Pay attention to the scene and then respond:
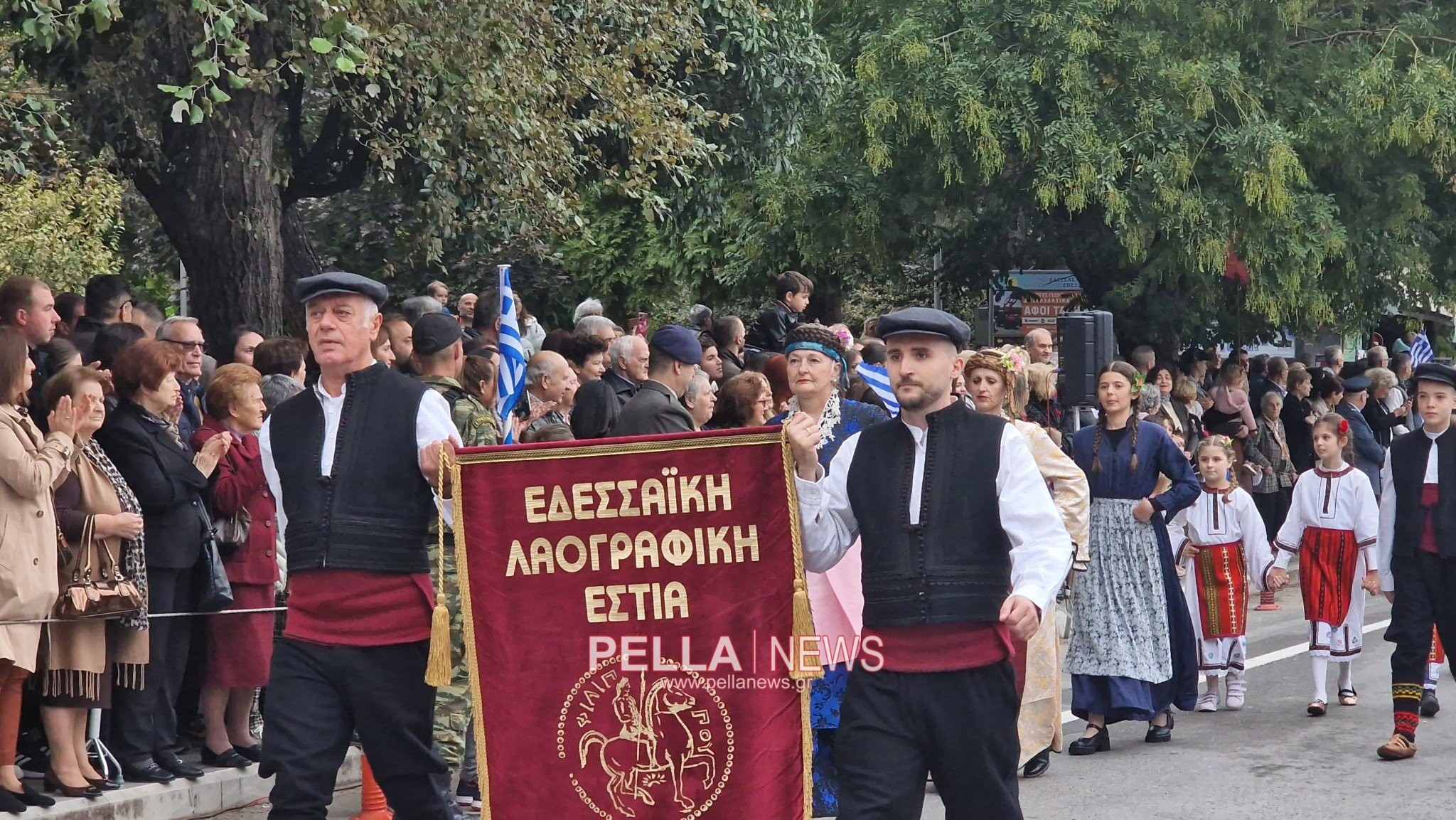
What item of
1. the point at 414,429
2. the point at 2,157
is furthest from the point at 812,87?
the point at 414,429

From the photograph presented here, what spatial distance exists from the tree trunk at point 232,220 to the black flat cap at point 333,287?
707 centimetres

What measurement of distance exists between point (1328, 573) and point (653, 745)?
19.9 feet

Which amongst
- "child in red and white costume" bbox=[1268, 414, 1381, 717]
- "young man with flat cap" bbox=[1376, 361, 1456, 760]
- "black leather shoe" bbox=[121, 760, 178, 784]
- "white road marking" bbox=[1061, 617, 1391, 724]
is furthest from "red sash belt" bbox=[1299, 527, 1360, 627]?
"black leather shoe" bbox=[121, 760, 178, 784]

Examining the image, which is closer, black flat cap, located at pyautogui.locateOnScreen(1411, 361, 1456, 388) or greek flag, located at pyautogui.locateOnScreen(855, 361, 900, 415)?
black flat cap, located at pyautogui.locateOnScreen(1411, 361, 1456, 388)

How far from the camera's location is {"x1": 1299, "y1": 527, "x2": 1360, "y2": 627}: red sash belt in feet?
34.3

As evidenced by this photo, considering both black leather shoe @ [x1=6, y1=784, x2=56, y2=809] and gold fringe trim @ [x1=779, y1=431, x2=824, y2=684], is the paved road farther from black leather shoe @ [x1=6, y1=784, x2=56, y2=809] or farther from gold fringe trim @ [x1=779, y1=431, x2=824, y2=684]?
gold fringe trim @ [x1=779, y1=431, x2=824, y2=684]

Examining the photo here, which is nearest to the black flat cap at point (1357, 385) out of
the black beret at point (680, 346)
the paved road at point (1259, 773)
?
the paved road at point (1259, 773)

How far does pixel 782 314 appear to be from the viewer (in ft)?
43.6

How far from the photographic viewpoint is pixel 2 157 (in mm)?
11523

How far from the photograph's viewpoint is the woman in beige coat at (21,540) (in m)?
7.07

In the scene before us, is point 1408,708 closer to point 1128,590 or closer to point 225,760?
point 1128,590

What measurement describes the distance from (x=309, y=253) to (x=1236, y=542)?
29.4ft

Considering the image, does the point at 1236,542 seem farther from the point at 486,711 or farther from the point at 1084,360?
the point at 486,711

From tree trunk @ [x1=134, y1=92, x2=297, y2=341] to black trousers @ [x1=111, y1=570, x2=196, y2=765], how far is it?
496 centimetres
